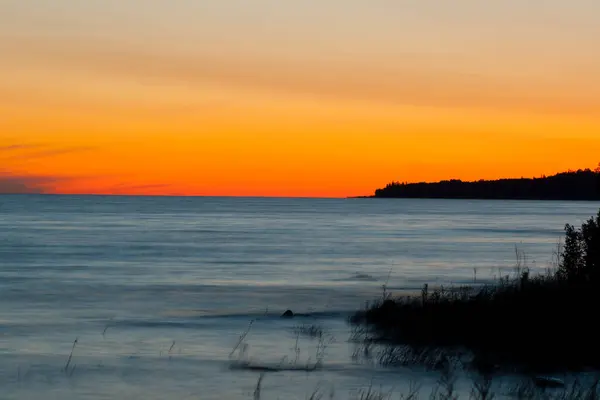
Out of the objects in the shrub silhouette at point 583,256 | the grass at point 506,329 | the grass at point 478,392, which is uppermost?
the shrub silhouette at point 583,256

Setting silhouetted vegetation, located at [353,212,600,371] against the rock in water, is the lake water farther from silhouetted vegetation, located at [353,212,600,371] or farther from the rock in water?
the rock in water

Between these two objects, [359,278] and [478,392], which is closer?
[478,392]

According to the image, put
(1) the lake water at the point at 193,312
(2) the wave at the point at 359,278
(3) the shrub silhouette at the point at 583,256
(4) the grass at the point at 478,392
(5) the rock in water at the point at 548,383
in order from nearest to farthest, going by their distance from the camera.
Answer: (4) the grass at the point at 478,392 < (5) the rock in water at the point at 548,383 < (1) the lake water at the point at 193,312 < (3) the shrub silhouette at the point at 583,256 < (2) the wave at the point at 359,278

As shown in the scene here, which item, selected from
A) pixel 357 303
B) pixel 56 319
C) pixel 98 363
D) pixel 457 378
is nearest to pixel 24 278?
pixel 56 319

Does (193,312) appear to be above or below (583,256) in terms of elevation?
below

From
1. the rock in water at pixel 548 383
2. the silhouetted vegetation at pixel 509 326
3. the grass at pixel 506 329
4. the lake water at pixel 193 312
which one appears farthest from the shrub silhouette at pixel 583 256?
the rock in water at pixel 548 383

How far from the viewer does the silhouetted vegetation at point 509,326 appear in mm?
16359

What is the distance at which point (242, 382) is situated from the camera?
1557 centimetres

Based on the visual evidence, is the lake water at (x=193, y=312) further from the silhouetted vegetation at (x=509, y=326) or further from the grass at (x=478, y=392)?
the silhouetted vegetation at (x=509, y=326)

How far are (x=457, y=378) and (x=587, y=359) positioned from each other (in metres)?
2.62

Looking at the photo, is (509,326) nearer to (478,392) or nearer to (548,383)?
(548,383)

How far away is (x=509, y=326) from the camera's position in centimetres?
1792

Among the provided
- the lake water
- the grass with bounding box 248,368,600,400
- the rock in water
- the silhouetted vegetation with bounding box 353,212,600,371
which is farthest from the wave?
the rock in water

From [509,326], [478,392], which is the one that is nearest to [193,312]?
[509,326]
